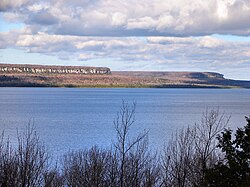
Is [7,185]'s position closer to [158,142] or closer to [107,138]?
[158,142]

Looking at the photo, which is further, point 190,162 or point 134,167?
point 190,162

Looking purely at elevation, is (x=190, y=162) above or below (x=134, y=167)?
below

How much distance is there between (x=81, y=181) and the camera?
22734mm

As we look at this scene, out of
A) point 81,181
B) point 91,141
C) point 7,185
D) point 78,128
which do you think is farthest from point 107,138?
point 7,185

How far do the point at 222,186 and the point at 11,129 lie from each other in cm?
Result: 4797

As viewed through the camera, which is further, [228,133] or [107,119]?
[107,119]

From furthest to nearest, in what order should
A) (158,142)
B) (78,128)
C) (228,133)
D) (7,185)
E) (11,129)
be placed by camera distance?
(78,128), (11,129), (158,142), (7,185), (228,133)

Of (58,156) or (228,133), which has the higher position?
(228,133)

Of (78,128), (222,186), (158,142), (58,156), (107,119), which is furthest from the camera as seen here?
(107,119)

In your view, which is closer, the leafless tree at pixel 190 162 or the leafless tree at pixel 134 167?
the leafless tree at pixel 134 167

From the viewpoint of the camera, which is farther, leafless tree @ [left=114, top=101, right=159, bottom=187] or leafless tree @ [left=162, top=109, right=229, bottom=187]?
leafless tree @ [left=162, top=109, right=229, bottom=187]

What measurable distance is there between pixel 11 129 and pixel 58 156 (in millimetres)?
21200

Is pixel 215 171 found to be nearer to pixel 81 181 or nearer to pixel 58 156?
pixel 81 181

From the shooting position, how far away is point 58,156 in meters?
40.5
